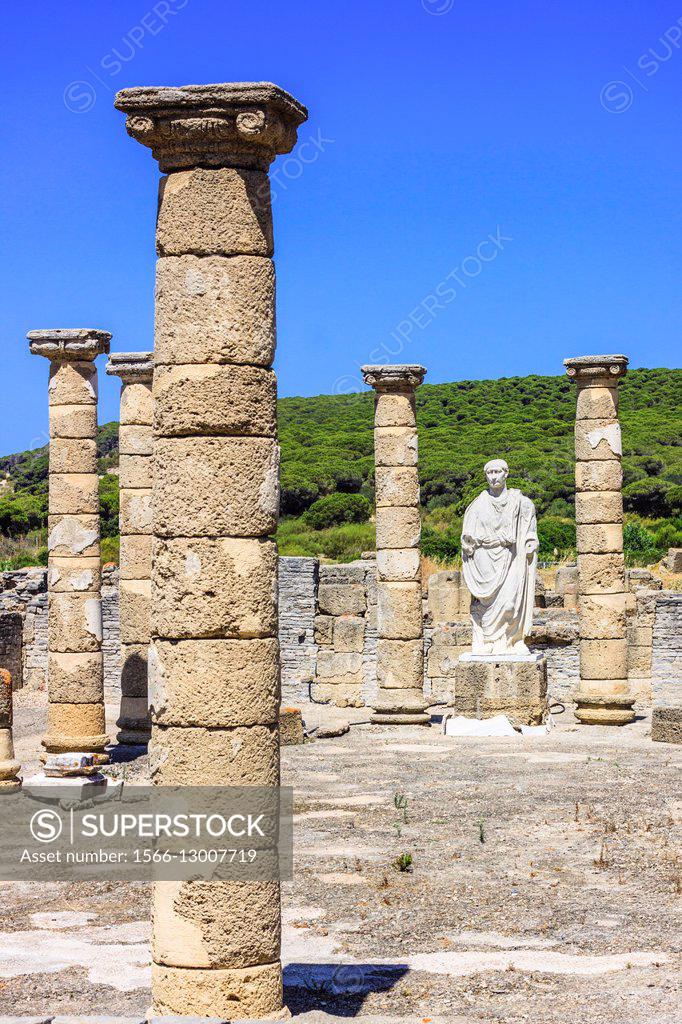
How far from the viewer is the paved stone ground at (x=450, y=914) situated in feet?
21.1

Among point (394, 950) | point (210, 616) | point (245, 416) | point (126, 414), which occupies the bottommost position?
point (394, 950)

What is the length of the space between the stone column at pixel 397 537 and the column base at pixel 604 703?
200 centimetres

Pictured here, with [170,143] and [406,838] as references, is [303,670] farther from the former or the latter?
[170,143]

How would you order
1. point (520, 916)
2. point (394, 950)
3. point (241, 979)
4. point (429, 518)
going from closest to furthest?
point (241, 979), point (394, 950), point (520, 916), point (429, 518)

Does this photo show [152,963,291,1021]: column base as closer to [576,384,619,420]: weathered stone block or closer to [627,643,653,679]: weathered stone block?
[576,384,619,420]: weathered stone block

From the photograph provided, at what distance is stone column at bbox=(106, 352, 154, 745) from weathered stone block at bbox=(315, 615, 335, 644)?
21.0 ft

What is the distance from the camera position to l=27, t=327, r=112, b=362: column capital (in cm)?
1420

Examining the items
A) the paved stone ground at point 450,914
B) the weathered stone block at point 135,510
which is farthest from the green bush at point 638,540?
the paved stone ground at point 450,914

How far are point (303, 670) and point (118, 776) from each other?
9.16 metres

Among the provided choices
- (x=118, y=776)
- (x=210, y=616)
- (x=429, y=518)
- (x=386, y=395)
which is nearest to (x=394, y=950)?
(x=210, y=616)

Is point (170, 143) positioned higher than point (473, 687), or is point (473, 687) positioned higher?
point (170, 143)

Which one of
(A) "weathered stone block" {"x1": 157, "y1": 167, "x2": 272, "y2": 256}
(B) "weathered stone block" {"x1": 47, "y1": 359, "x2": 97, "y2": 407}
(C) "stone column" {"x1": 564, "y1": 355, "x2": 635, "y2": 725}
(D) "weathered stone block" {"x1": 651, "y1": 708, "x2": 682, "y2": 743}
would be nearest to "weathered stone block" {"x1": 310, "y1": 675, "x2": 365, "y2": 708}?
(C) "stone column" {"x1": 564, "y1": 355, "x2": 635, "y2": 725}

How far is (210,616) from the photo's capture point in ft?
20.6

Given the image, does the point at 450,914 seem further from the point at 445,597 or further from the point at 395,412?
the point at 445,597
